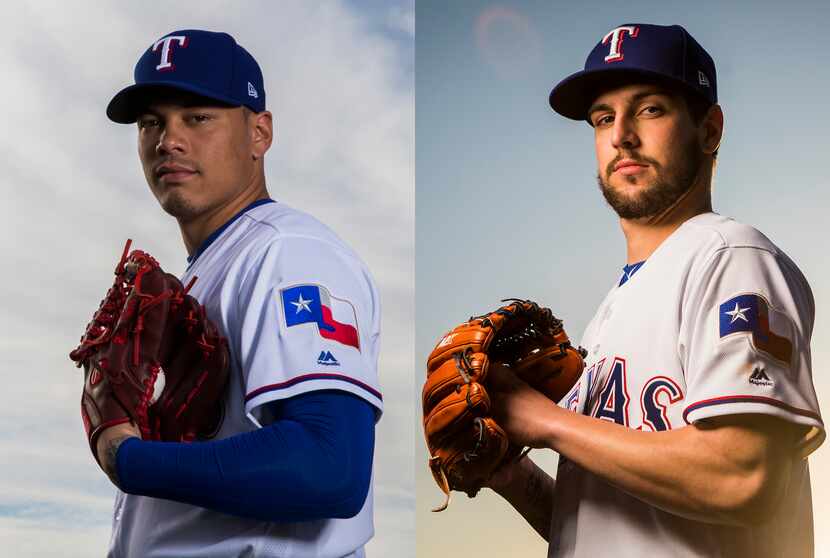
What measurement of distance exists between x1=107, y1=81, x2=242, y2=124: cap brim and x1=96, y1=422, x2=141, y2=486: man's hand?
636 millimetres

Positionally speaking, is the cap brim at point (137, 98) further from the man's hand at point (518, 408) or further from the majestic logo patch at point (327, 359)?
the man's hand at point (518, 408)

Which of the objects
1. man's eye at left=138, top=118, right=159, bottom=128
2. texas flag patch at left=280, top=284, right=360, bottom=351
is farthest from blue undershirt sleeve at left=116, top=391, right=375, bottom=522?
man's eye at left=138, top=118, right=159, bottom=128

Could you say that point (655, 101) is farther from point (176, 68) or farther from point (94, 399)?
point (94, 399)

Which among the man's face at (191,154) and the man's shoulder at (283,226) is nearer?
the man's shoulder at (283,226)

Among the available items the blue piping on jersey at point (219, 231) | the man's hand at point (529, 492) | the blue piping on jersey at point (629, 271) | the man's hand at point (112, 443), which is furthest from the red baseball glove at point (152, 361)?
the blue piping on jersey at point (629, 271)

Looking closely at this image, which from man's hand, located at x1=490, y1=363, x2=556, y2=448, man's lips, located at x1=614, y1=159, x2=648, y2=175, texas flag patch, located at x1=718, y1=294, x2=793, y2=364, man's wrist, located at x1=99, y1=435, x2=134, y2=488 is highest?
man's lips, located at x1=614, y1=159, x2=648, y2=175

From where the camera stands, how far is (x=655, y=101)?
1.57 metres

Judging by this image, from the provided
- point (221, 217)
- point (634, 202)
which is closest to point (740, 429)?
point (634, 202)

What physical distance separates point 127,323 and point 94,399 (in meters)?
0.12

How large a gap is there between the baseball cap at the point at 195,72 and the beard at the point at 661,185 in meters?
0.71

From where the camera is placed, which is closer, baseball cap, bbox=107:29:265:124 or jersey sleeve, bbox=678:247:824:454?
jersey sleeve, bbox=678:247:824:454

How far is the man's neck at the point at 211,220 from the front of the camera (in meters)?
1.78

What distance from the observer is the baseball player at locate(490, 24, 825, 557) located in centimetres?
122

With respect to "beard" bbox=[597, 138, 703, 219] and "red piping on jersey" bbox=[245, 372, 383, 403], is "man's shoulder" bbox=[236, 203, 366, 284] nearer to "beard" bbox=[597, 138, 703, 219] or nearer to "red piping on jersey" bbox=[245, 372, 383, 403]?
"red piping on jersey" bbox=[245, 372, 383, 403]
